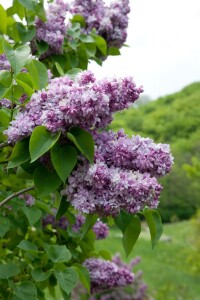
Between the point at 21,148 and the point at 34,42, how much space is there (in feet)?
3.20

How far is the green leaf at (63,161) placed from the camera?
1349 millimetres

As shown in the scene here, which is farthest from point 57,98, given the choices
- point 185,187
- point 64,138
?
point 185,187

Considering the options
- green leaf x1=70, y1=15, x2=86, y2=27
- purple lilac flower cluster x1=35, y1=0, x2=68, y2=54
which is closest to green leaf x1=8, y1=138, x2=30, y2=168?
purple lilac flower cluster x1=35, y1=0, x2=68, y2=54

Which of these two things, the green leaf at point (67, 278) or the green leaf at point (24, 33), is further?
the green leaf at point (24, 33)

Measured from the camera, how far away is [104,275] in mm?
2406

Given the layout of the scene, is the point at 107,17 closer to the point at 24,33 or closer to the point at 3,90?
the point at 24,33

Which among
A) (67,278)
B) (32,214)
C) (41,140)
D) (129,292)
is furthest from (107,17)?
(129,292)

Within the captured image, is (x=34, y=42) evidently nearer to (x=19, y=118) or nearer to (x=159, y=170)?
(x=19, y=118)

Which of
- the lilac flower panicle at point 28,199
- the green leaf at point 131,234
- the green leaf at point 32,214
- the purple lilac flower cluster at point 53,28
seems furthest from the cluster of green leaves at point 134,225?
the purple lilac flower cluster at point 53,28

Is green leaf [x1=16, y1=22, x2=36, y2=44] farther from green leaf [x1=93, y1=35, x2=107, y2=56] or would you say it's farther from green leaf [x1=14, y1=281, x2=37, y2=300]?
green leaf [x1=14, y1=281, x2=37, y2=300]

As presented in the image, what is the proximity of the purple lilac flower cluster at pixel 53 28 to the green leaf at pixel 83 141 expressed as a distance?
3.22 feet

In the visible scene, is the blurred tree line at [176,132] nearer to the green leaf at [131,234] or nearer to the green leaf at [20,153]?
the green leaf at [131,234]

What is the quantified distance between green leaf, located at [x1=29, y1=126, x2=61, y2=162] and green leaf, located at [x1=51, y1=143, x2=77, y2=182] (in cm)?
4

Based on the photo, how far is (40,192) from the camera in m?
1.42
